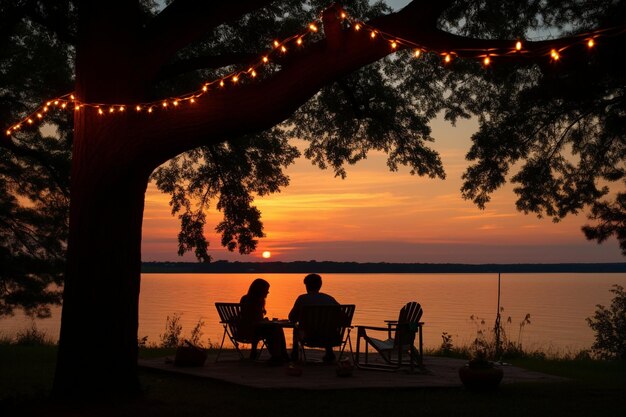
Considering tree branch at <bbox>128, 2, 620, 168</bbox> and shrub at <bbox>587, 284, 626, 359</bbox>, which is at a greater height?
tree branch at <bbox>128, 2, 620, 168</bbox>

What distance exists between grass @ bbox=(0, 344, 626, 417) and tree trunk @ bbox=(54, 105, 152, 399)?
28 centimetres

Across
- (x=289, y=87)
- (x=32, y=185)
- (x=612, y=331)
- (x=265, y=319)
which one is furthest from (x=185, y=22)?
(x=612, y=331)

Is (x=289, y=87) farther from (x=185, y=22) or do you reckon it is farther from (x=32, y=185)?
(x=32, y=185)

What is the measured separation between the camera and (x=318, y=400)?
7.36 meters

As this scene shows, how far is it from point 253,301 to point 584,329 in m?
29.4

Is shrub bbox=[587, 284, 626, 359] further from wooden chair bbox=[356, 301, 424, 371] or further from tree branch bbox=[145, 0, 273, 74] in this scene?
tree branch bbox=[145, 0, 273, 74]

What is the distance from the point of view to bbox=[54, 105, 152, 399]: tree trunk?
7.08 metres

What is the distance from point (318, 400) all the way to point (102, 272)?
7.45 ft

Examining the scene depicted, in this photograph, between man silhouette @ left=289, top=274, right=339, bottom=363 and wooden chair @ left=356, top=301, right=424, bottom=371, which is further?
man silhouette @ left=289, top=274, right=339, bottom=363

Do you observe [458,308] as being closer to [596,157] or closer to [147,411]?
[596,157]

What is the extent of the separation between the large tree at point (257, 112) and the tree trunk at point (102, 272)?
0.01 meters

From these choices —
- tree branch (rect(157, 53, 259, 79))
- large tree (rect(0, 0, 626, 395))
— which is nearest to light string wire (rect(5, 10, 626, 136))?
large tree (rect(0, 0, 626, 395))

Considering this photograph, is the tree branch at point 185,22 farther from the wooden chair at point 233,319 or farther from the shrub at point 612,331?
the shrub at point 612,331

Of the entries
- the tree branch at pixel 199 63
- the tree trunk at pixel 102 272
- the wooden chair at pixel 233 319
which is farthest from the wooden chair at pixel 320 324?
the tree branch at pixel 199 63
